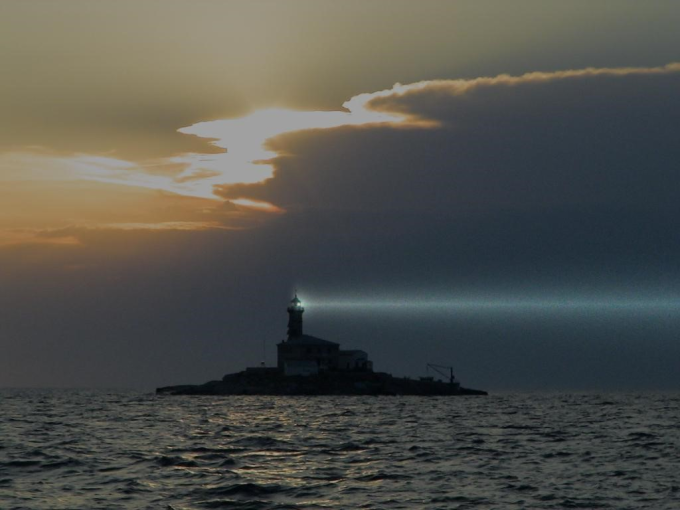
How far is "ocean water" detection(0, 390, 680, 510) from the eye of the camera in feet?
116

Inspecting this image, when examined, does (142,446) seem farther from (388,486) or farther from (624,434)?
(624,434)

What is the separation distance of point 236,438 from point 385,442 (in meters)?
9.85

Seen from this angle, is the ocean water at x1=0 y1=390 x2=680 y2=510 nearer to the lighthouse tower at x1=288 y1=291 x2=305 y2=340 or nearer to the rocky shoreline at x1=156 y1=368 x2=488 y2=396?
the rocky shoreline at x1=156 y1=368 x2=488 y2=396

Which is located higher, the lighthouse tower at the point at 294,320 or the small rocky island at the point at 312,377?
the lighthouse tower at the point at 294,320

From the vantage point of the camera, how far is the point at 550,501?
35.4 meters

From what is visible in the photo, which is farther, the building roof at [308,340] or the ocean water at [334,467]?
the building roof at [308,340]

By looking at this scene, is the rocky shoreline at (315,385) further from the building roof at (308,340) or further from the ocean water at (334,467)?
the ocean water at (334,467)

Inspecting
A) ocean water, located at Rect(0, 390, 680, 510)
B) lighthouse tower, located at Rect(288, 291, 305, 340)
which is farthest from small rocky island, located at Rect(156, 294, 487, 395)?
ocean water, located at Rect(0, 390, 680, 510)

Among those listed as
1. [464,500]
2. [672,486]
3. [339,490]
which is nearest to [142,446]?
[339,490]

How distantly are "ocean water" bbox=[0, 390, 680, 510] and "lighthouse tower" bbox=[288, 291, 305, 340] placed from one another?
11277 centimetres

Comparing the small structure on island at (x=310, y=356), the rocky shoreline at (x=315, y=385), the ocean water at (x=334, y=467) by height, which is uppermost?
the small structure on island at (x=310, y=356)

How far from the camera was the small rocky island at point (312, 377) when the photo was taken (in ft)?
568

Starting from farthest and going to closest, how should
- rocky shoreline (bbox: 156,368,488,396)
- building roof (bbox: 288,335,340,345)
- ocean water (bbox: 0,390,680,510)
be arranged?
1. building roof (bbox: 288,335,340,345)
2. rocky shoreline (bbox: 156,368,488,396)
3. ocean water (bbox: 0,390,680,510)

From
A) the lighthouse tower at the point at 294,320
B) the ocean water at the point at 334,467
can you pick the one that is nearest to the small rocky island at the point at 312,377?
the lighthouse tower at the point at 294,320
